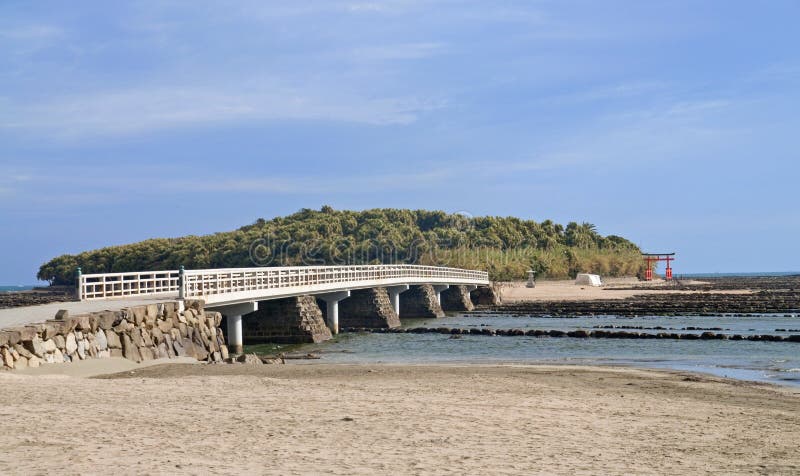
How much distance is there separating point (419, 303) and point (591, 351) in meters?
32.4

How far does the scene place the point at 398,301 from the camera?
6725cm

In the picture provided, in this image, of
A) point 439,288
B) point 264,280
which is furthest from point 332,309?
point 439,288

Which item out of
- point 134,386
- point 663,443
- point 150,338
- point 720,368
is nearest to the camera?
point 663,443

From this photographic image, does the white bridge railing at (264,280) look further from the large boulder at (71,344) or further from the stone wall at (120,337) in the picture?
the large boulder at (71,344)

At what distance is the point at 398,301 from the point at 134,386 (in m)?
51.3

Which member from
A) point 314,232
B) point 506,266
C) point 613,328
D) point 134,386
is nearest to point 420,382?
point 134,386

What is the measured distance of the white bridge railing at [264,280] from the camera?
30141mm

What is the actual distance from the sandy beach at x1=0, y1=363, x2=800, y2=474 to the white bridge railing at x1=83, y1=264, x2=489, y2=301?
1248cm

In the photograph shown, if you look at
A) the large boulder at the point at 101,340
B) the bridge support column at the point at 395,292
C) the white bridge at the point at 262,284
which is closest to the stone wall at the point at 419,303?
the white bridge at the point at 262,284

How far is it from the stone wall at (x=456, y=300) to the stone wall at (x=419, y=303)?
9.05m

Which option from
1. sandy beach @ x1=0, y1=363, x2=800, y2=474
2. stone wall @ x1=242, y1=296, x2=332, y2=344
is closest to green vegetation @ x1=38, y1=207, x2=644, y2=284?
stone wall @ x1=242, y1=296, x2=332, y2=344

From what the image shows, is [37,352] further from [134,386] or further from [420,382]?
[420,382]

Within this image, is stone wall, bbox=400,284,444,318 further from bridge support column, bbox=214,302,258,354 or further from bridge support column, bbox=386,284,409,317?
bridge support column, bbox=214,302,258,354

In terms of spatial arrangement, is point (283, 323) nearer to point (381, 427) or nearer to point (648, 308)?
point (381, 427)
